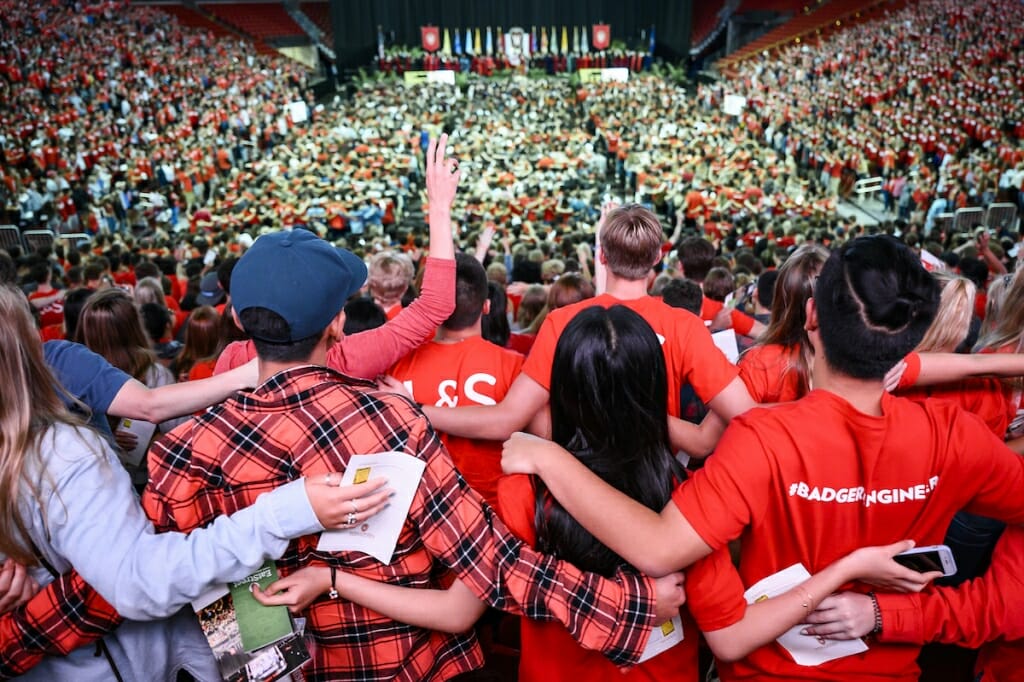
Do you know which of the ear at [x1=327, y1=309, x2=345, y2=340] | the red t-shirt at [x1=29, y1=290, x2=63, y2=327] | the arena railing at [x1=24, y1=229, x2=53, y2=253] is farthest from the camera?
the arena railing at [x1=24, y1=229, x2=53, y2=253]

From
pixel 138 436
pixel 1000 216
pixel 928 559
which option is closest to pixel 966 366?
pixel 928 559

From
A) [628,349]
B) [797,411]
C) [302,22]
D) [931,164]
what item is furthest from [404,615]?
[302,22]

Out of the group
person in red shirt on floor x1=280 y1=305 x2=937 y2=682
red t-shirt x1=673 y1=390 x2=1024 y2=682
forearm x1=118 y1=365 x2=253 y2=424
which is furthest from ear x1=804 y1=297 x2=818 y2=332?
forearm x1=118 y1=365 x2=253 y2=424

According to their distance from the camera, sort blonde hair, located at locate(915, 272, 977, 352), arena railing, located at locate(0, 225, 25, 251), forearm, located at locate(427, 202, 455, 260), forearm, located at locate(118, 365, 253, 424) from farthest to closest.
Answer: arena railing, located at locate(0, 225, 25, 251) < blonde hair, located at locate(915, 272, 977, 352) < forearm, located at locate(427, 202, 455, 260) < forearm, located at locate(118, 365, 253, 424)

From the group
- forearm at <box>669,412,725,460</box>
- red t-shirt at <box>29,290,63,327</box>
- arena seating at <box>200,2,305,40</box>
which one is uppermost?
arena seating at <box>200,2,305,40</box>

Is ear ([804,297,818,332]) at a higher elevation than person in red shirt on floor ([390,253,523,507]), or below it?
higher

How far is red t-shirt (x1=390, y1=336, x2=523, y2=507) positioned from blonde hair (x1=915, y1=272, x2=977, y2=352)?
4.00ft

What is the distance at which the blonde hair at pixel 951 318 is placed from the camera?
1947 millimetres

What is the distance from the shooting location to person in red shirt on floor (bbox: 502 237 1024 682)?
3.93ft

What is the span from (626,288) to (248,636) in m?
1.42

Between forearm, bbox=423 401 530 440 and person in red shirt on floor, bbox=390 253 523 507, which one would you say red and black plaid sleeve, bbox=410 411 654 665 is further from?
person in red shirt on floor, bbox=390 253 523 507

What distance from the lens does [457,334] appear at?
2215 millimetres

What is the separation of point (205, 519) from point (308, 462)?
9.1 inches

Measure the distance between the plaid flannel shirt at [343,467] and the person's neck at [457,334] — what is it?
93 centimetres
